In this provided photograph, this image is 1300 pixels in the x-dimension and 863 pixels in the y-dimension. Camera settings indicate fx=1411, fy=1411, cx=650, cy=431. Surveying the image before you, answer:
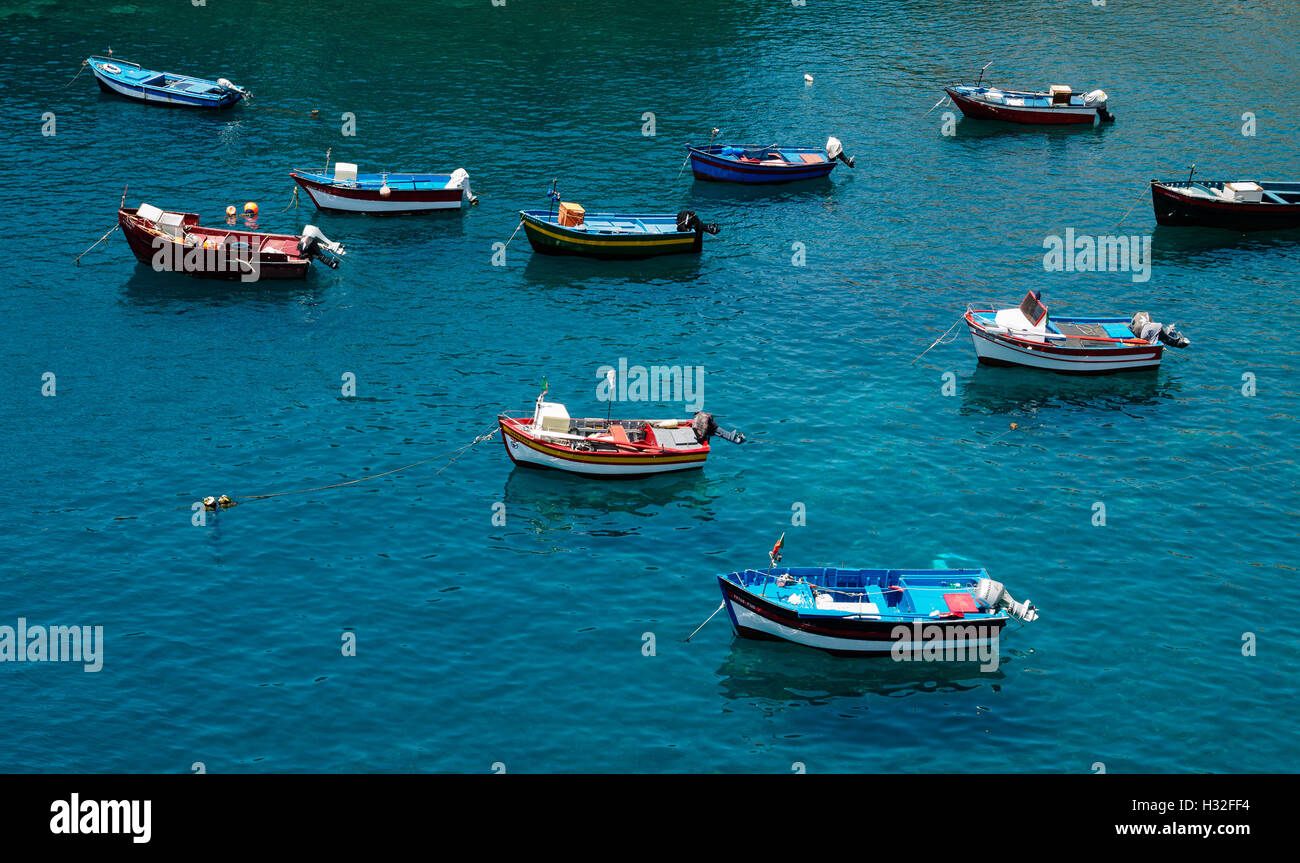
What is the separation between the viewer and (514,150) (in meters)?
115

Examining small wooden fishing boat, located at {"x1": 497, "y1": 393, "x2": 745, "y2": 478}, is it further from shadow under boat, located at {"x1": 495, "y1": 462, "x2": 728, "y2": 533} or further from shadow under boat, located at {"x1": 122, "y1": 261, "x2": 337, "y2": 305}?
shadow under boat, located at {"x1": 122, "y1": 261, "x2": 337, "y2": 305}

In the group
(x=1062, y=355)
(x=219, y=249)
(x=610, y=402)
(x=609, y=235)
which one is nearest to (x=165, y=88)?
(x=219, y=249)

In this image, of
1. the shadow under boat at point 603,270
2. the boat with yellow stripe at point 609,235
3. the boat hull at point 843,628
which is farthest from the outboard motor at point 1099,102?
the boat hull at point 843,628

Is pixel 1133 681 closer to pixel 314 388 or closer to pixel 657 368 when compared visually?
pixel 657 368

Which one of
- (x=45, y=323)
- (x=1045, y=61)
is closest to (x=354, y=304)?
(x=45, y=323)

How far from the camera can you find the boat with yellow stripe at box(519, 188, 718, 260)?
96938 millimetres

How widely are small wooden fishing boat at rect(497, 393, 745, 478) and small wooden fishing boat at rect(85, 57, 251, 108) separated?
60367 millimetres

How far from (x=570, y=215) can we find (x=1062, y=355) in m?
34.7

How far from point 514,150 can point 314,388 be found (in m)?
39.6

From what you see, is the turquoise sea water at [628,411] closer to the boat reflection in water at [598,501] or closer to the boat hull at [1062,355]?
the boat reflection in water at [598,501]

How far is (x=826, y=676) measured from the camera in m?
60.2

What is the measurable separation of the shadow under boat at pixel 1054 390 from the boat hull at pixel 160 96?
69.9m

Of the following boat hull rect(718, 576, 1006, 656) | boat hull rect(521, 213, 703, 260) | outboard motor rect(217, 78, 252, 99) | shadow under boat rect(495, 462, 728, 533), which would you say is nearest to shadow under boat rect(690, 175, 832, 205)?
boat hull rect(521, 213, 703, 260)
